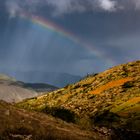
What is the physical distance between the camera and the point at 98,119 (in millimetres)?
174375

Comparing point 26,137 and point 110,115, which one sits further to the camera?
point 110,115

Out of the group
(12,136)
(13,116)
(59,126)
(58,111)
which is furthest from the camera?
(58,111)

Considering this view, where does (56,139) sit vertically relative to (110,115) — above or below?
below

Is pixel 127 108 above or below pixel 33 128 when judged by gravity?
above

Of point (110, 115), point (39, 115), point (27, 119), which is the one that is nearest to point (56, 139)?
point (27, 119)

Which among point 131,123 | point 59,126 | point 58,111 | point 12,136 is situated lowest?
point 12,136

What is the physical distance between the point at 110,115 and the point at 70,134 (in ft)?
444

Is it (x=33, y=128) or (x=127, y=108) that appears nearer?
(x=33, y=128)

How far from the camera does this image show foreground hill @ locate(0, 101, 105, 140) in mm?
31953

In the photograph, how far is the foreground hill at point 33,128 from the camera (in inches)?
1258

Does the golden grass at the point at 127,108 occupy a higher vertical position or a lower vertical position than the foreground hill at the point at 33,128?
higher

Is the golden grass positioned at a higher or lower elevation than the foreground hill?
higher

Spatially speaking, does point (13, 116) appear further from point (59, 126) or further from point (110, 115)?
point (110, 115)

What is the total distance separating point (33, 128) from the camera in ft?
114
